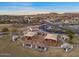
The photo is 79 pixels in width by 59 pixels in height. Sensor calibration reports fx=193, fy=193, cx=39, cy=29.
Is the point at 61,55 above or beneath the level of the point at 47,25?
beneath

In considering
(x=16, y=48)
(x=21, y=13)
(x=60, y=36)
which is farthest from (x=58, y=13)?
(x=16, y=48)

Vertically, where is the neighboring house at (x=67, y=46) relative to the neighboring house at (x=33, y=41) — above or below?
below

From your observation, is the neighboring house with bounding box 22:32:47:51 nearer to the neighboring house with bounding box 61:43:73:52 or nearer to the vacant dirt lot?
the vacant dirt lot

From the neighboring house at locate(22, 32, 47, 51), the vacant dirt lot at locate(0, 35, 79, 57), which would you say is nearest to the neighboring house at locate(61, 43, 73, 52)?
the vacant dirt lot at locate(0, 35, 79, 57)

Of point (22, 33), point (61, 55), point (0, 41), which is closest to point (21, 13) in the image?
point (22, 33)

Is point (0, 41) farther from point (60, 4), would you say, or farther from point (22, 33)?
point (60, 4)

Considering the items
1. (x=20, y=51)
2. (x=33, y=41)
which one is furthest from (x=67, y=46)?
(x=20, y=51)

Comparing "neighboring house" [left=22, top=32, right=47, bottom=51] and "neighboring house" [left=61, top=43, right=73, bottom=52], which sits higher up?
"neighboring house" [left=22, top=32, right=47, bottom=51]

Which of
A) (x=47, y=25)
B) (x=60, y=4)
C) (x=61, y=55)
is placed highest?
(x=60, y=4)

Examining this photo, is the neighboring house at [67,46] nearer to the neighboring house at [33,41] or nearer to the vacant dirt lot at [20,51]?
the vacant dirt lot at [20,51]

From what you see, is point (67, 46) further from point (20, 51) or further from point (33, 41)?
point (20, 51)

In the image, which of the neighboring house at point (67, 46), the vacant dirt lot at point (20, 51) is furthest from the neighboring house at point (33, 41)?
the neighboring house at point (67, 46)
